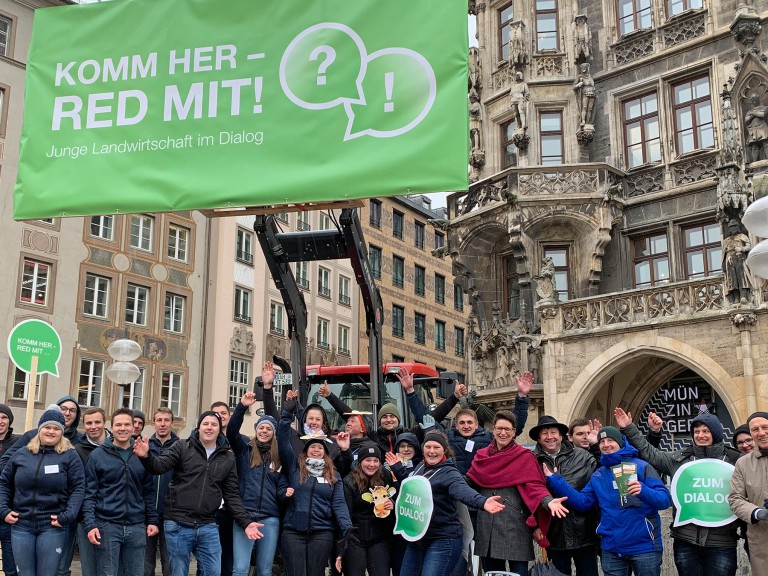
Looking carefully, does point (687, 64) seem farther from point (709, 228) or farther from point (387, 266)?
point (387, 266)

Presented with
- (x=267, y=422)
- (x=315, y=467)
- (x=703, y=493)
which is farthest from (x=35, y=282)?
(x=703, y=493)

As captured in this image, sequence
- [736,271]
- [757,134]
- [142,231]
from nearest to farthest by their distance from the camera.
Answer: [736,271]
[757,134]
[142,231]

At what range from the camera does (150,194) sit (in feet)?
21.7

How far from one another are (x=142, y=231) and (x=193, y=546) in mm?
26285

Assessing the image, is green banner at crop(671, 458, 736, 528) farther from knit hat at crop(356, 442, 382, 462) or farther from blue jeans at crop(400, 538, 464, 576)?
knit hat at crop(356, 442, 382, 462)

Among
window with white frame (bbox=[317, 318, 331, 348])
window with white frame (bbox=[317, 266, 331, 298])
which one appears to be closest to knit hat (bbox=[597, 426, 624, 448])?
window with white frame (bbox=[317, 318, 331, 348])

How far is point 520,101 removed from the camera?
23.0 meters

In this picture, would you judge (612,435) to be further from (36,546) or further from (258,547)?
(36,546)

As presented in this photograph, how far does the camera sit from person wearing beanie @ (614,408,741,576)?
288 inches

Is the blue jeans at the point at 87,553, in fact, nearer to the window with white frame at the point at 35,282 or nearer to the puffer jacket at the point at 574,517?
the puffer jacket at the point at 574,517

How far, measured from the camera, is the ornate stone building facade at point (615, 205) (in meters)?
19.3

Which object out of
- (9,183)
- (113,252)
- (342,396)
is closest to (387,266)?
(113,252)

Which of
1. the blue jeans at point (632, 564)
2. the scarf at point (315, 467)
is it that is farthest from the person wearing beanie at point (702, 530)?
the scarf at point (315, 467)

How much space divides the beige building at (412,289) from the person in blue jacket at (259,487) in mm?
35382
